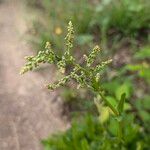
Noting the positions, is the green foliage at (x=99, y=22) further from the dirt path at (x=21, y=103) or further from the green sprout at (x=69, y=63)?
the green sprout at (x=69, y=63)

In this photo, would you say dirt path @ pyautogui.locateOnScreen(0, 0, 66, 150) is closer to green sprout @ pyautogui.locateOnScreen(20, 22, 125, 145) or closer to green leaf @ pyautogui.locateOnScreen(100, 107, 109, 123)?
green leaf @ pyautogui.locateOnScreen(100, 107, 109, 123)

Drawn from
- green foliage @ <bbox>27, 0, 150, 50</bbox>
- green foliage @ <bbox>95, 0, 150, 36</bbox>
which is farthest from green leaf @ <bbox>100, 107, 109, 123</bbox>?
green foliage @ <bbox>95, 0, 150, 36</bbox>

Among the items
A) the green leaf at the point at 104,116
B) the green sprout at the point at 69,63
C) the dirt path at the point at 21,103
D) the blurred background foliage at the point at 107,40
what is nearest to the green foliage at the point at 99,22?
the blurred background foliage at the point at 107,40

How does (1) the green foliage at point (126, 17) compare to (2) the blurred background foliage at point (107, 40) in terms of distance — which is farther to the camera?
(1) the green foliage at point (126, 17)

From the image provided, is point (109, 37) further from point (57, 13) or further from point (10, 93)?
point (10, 93)

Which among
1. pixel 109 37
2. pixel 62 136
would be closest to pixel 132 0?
pixel 109 37

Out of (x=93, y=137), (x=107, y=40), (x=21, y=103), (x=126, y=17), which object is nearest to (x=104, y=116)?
(x=93, y=137)

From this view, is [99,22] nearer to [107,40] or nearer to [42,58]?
[107,40]
